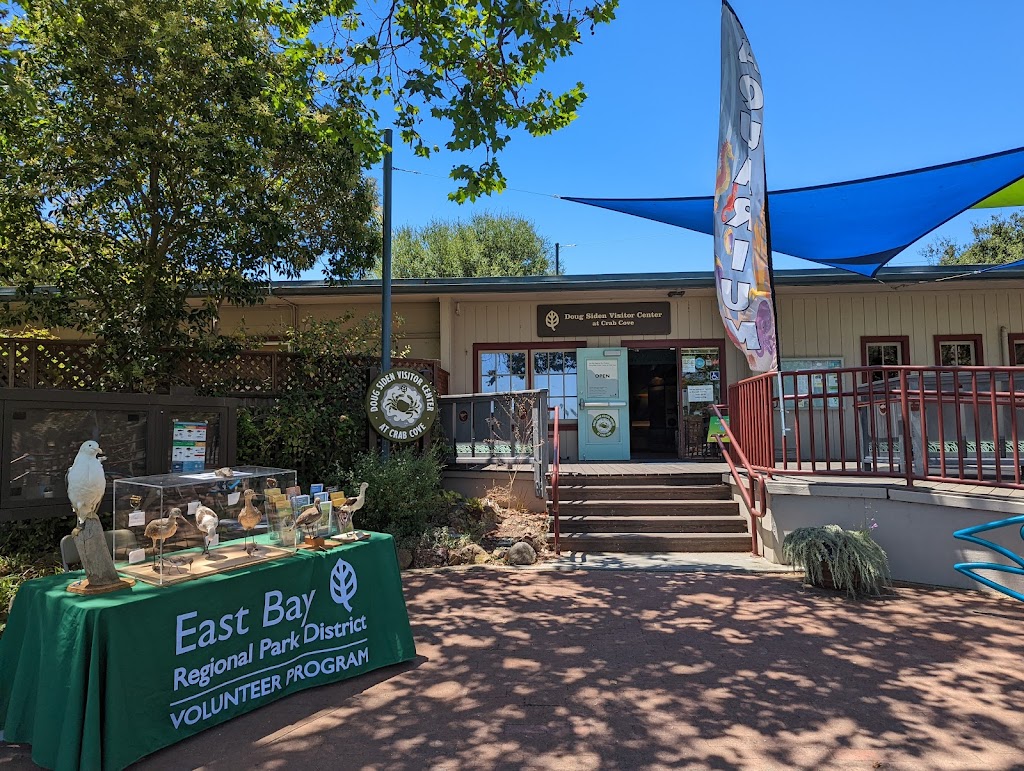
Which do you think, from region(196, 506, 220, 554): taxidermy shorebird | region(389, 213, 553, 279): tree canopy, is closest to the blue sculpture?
region(196, 506, 220, 554): taxidermy shorebird

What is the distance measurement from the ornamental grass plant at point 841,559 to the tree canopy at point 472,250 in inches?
931

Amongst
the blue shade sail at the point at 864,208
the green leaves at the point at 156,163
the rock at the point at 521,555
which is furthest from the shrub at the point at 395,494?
the blue shade sail at the point at 864,208

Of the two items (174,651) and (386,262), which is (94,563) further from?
(386,262)

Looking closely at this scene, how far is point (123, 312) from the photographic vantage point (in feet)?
23.1

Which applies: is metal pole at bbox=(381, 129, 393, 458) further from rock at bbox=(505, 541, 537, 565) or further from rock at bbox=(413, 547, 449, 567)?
rock at bbox=(505, 541, 537, 565)

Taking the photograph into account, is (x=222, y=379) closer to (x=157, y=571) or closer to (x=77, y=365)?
(x=77, y=365)

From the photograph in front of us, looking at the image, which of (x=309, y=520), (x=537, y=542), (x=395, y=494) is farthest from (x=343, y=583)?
(x=537, y=542)

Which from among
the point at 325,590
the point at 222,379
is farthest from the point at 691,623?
the point at 222,379

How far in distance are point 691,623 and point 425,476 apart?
369 cm

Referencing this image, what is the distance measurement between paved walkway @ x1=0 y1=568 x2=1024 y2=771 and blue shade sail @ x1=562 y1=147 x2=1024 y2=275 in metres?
4.53

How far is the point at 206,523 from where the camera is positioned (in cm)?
322

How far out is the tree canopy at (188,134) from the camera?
5.95 metres

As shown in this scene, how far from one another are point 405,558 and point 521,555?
122 cm

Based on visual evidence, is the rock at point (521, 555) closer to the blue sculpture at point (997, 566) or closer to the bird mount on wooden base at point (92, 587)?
the blue sculpture at point (997, 566)
